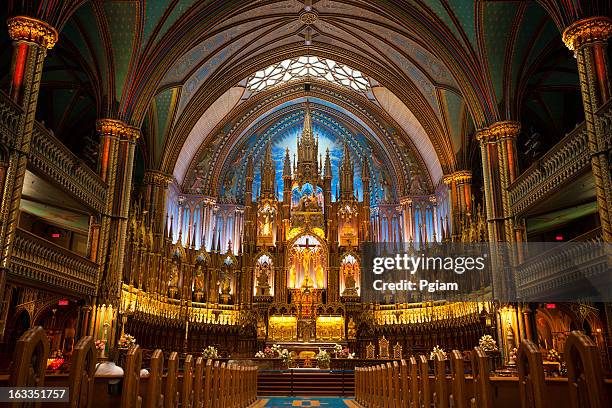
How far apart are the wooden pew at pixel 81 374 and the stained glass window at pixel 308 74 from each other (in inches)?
972

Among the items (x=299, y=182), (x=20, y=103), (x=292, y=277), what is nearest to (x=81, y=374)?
(x=20, y=103)

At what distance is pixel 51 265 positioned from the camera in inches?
560

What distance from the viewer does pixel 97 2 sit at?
17.6 meters

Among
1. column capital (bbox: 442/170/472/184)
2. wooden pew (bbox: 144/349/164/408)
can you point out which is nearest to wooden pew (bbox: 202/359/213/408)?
wooden pew (bbox: 144/349/164/408)

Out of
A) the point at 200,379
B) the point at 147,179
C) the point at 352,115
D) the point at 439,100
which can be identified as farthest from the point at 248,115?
the point at 200,379

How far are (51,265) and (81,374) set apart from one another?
11.0 metres

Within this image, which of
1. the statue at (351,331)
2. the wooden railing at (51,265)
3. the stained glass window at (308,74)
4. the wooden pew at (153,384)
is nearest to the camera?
the wooden pew at (153,384)

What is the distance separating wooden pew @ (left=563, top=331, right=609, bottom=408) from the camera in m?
3.82

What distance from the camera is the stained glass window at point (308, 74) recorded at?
2844 cm

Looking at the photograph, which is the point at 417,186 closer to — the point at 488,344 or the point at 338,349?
the point at 338,349

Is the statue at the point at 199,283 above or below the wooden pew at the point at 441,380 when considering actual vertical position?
above

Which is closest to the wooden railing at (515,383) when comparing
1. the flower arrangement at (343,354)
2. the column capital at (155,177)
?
the flower arrangement at (343,354)

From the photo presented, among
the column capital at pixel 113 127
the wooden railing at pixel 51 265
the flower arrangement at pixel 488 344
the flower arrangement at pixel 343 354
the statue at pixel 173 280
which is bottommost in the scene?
the flower arrangement at pixel 343 354

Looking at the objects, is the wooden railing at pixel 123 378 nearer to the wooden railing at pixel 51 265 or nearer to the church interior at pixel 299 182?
the church interior at pixel 299 182
